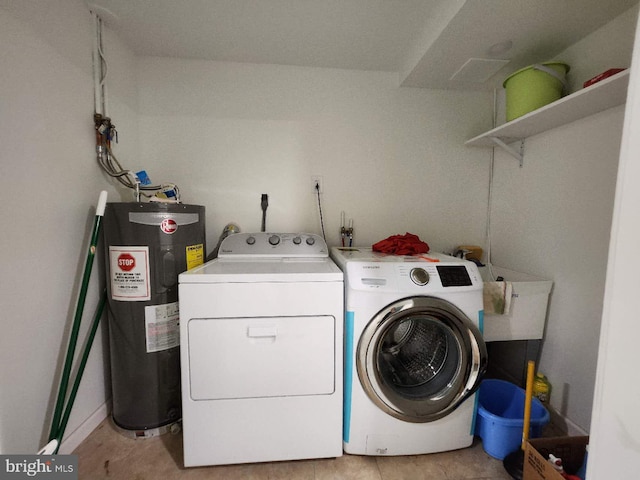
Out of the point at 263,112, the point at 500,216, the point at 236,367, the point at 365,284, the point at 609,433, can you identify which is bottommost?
the point at 236,367

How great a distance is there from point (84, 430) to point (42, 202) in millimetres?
1136

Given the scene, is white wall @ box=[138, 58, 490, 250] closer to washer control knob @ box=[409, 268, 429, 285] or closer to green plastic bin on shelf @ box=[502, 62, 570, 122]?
green plastic bin on shelf @ box=[502, 62, 570, 122]

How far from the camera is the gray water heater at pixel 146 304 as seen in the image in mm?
1286

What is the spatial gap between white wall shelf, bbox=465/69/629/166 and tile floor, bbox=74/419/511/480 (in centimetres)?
169

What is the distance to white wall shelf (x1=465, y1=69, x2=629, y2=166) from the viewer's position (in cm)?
109

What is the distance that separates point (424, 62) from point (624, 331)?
5.52 feet

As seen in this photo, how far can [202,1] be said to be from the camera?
137 centimetres

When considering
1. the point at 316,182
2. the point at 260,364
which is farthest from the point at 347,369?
the point at 316,182

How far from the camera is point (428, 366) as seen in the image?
1.39 m

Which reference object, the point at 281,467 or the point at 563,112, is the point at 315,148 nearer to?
the point at 563,112

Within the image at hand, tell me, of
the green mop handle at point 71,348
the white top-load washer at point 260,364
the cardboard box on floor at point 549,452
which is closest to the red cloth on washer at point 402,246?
the white top-load washer at point 260,364

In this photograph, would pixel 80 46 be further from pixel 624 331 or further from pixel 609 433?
pixel 609 433

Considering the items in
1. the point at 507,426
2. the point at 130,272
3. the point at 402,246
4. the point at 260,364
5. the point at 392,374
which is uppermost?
the point at 402,246

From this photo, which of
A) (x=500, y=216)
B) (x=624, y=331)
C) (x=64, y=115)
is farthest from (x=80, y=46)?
(x=500, y=216)
